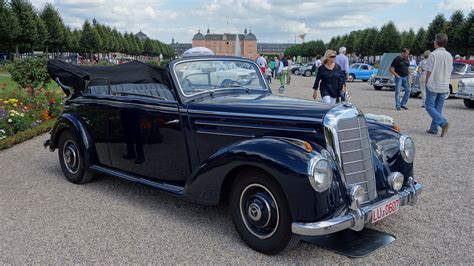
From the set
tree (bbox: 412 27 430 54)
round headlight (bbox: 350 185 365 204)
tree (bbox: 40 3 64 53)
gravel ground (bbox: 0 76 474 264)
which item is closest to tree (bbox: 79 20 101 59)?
tree (bbox: 40 3 64 53)

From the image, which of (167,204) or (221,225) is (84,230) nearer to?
(167,204)

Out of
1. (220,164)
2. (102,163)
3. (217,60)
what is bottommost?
(102,163)

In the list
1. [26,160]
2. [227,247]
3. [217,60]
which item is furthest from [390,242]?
[26,160]

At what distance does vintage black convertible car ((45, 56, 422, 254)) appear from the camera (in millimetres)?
3289

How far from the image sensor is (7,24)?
123ft

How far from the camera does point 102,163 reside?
213 inches

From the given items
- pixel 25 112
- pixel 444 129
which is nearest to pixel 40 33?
pixel 25 112

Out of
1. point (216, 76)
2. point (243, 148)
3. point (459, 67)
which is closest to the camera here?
point (243, 148)

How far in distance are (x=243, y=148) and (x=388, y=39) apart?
174 ft

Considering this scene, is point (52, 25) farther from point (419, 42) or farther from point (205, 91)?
point (205, 91)

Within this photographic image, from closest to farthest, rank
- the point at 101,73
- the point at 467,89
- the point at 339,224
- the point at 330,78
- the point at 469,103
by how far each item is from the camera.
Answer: the point at 339,224
the point at 101,73
the point at 330,78
the point at 467,89
the point at 469,103

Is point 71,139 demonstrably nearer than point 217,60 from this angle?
No

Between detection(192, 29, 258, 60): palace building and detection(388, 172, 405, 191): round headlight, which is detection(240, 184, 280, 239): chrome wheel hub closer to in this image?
detection(388, 172, 405, 191): round headlight

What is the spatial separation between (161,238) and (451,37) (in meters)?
43.7
